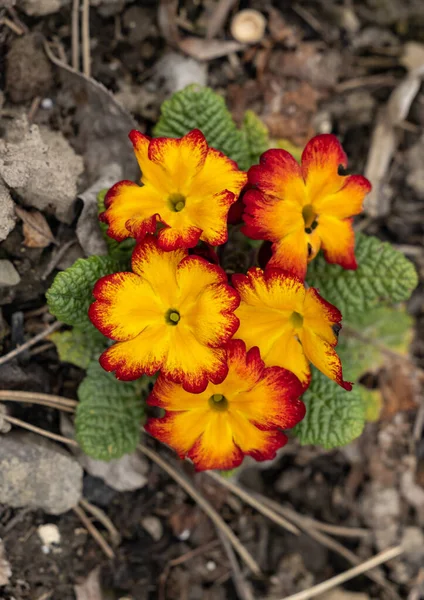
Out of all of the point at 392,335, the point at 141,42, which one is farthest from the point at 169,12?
the point at 392,335

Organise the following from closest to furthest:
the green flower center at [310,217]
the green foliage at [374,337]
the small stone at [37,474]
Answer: the green flower center at [310,217], the small stone at [37,474], the green foliage at [374,337]

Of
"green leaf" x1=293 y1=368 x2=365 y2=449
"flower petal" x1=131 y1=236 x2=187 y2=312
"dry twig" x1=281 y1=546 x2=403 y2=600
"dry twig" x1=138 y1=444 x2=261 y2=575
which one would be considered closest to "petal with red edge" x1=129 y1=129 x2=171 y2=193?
"flower petal" x1=131 y1=236 x2=187 y2=312

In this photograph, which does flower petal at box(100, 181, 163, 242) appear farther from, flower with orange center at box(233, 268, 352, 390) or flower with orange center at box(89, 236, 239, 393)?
flower with orange center at box(233, 268, 352, 390)

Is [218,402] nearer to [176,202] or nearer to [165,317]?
[165,317]

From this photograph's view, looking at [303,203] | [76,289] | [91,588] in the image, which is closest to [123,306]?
[76,289]

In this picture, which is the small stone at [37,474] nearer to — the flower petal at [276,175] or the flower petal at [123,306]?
the flower petal at [123,306]

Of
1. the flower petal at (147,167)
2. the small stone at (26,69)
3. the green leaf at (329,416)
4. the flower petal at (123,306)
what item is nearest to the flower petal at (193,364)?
the flower petal at (123,306)

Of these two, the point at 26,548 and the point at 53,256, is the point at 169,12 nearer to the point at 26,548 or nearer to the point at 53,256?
the point at 53,256
